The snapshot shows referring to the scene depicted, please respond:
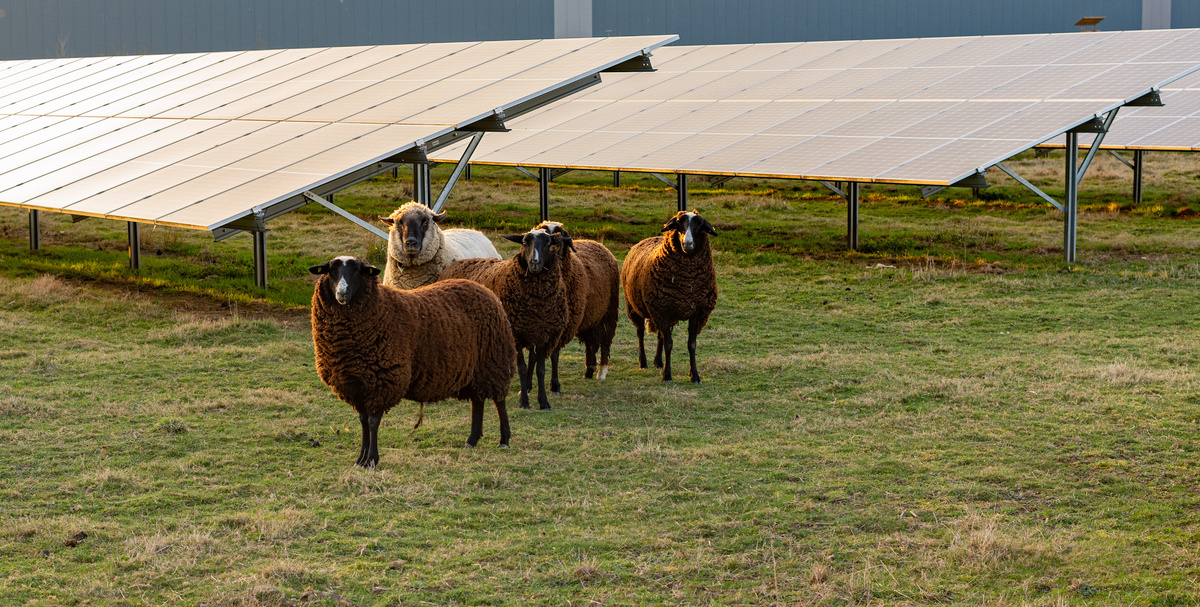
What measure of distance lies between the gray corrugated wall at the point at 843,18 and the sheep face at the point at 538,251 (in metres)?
31.3

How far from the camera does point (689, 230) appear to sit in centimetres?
1051

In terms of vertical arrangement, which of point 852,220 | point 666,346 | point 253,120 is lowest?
point 666,346

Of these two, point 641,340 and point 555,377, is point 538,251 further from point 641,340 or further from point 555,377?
point 641,340

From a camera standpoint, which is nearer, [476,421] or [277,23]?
[476,421]

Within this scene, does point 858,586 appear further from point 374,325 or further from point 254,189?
point 254,189

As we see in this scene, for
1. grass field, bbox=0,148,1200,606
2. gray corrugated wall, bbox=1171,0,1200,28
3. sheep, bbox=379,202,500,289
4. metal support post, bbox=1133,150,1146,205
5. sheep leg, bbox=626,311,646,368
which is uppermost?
gray corrugated wall, bbox=1171,0,1200,28

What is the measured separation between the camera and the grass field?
5809mm

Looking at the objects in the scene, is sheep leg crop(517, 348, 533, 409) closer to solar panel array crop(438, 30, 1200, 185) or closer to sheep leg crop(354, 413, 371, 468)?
Result: sheep leg crop(354, 413, 371, 468)

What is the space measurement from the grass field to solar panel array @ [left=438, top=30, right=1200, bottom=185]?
81.0 inches

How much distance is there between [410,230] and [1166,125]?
18211mm

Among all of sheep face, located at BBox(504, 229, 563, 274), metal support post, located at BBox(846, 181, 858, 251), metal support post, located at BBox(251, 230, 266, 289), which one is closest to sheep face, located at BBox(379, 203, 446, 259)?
sheep face, located at BBox(504, 229, 563, 274)

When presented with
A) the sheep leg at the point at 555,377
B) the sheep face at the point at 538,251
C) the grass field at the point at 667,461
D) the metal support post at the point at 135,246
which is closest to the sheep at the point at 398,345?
the grass field at the point at 667,461

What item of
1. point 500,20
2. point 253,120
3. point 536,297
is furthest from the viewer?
point 500,20

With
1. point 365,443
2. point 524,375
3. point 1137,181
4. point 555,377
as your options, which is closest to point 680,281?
point 555,377
